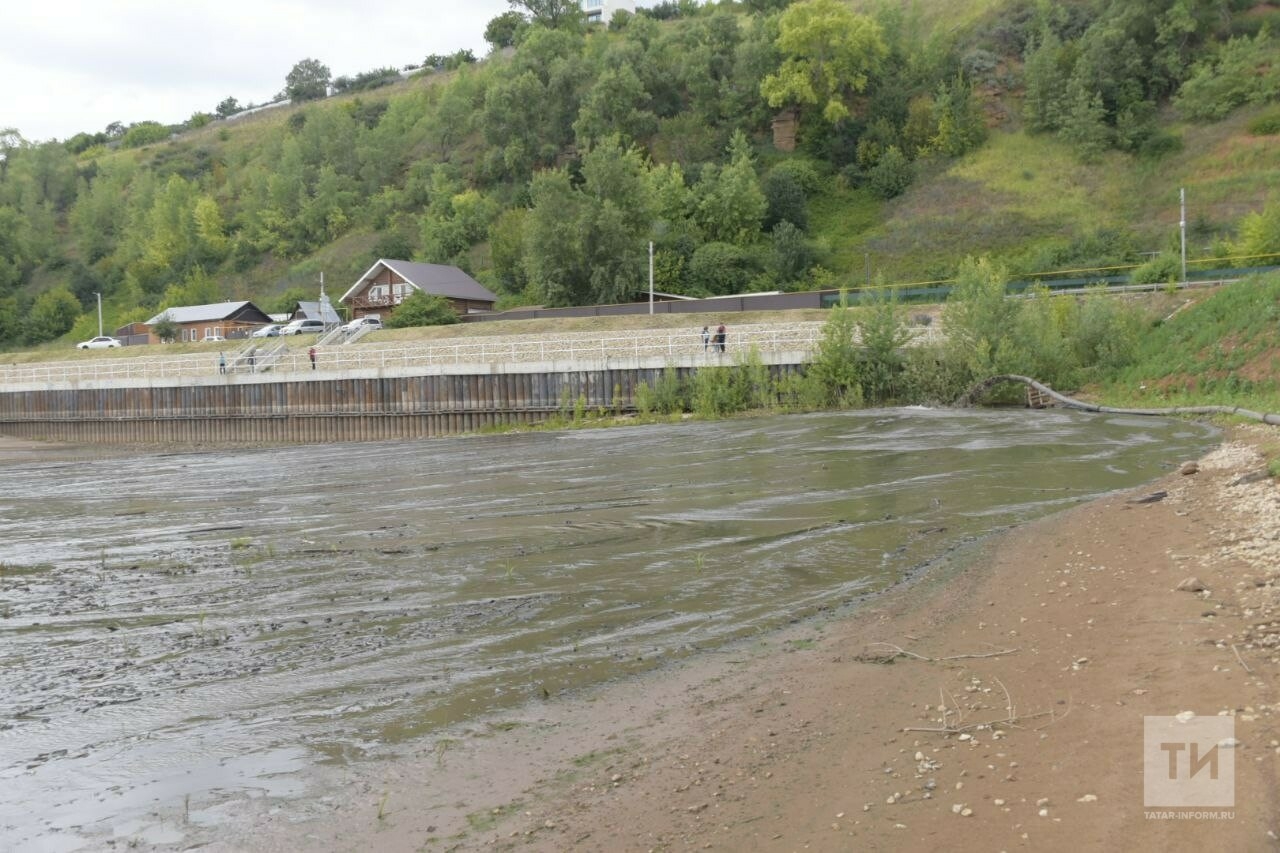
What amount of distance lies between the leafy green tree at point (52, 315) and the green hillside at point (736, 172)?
262 millimetres

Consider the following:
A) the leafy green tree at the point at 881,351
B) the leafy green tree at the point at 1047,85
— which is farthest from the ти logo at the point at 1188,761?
the leafy green tree at the point at 1047,85

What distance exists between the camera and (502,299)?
8000cm

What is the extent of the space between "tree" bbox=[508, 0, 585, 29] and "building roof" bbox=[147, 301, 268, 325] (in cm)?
6657

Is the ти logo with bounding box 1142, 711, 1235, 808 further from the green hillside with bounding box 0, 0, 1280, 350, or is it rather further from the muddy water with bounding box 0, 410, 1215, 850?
the green hillside with bounding box 0, 0, 1280, 350

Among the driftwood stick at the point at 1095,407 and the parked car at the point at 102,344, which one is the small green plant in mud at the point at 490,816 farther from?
the parked car at the point at 102,344

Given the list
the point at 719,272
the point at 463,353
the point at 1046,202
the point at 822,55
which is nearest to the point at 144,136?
the point at 822,55

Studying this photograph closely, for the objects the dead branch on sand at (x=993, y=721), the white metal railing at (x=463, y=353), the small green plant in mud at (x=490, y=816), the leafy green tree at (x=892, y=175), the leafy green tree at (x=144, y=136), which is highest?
the leafy green tree at (x=144, y=136)

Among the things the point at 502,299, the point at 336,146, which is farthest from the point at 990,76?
the point at 336,146

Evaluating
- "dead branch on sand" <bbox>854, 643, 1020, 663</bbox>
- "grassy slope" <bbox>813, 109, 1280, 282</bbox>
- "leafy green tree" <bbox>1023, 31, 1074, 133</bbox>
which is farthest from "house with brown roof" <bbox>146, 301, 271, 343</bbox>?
"dead branch on sand" <bbox>854, 643, 1020, 663</bbox>

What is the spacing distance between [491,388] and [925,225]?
4623 cm

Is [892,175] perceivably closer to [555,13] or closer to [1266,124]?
[1266,124]

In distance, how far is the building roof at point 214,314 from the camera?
277 feet

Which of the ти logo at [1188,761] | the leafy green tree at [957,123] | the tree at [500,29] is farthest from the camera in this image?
the tree at [500,29]

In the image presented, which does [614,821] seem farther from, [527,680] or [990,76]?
[990,76]
